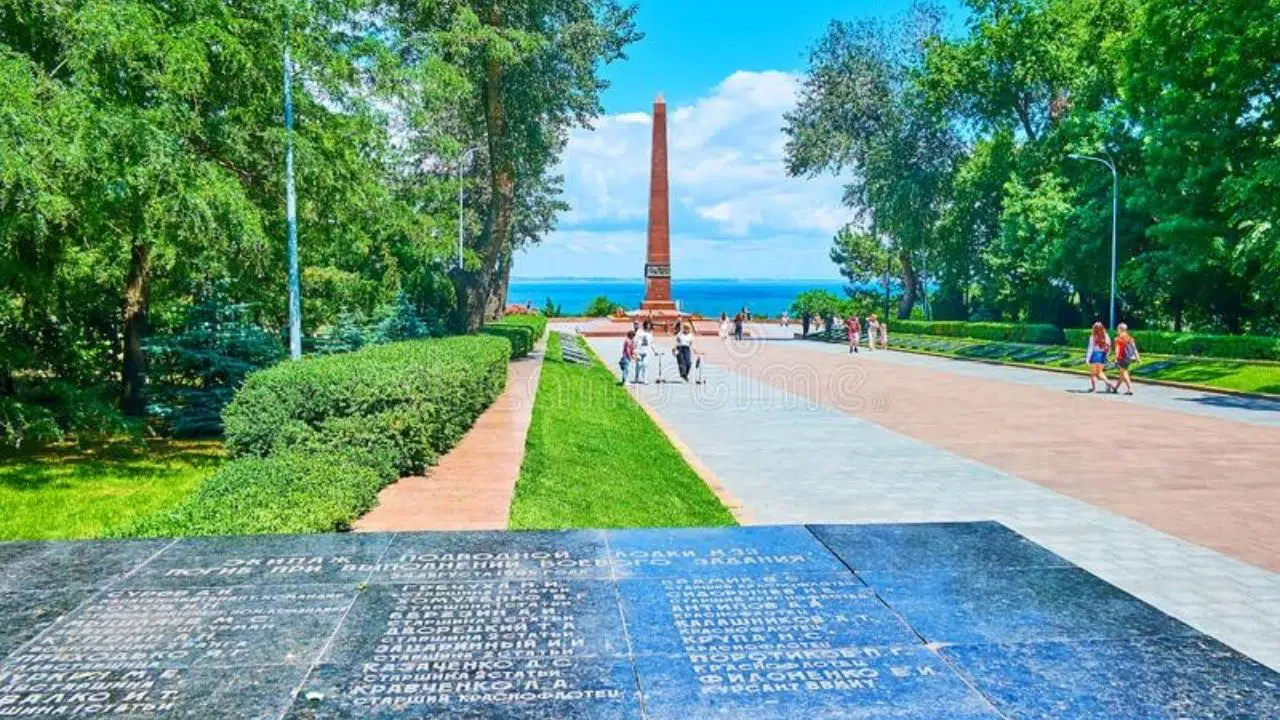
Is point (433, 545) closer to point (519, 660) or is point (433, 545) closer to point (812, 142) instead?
point (519, 660)

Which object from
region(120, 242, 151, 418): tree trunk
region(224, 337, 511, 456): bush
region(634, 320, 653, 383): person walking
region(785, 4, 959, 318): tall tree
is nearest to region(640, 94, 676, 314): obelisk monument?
region(785, 4, 959, 318): tall tree

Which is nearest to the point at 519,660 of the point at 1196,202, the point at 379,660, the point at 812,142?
the point at 379,660

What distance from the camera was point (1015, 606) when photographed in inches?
183

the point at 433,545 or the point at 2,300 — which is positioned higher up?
the point at 2,300

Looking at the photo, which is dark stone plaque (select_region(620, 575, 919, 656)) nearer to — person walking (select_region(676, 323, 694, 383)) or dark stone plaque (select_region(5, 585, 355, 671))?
dark stone plaque (select_region(5, 585, 355, 671))

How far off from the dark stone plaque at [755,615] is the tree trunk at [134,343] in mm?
12733

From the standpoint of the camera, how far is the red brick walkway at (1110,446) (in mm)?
9516

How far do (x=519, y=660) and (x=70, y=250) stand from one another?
1125 cm

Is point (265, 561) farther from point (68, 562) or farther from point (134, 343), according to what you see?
point (134, 343)

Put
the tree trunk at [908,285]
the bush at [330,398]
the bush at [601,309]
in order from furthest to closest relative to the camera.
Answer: the bush at [601,309] < the tree trunk at [908,285] < the bush at [330,398]

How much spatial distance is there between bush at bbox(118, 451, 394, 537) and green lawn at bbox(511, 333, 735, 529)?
136 cm

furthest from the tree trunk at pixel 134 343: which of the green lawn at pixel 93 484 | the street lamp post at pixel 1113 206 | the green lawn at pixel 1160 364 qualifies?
the street lamp post at pixel 1113 206

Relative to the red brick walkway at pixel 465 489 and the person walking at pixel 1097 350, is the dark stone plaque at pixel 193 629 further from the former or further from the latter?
the person walking at pixel 1097 350

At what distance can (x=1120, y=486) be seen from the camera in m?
11.1
